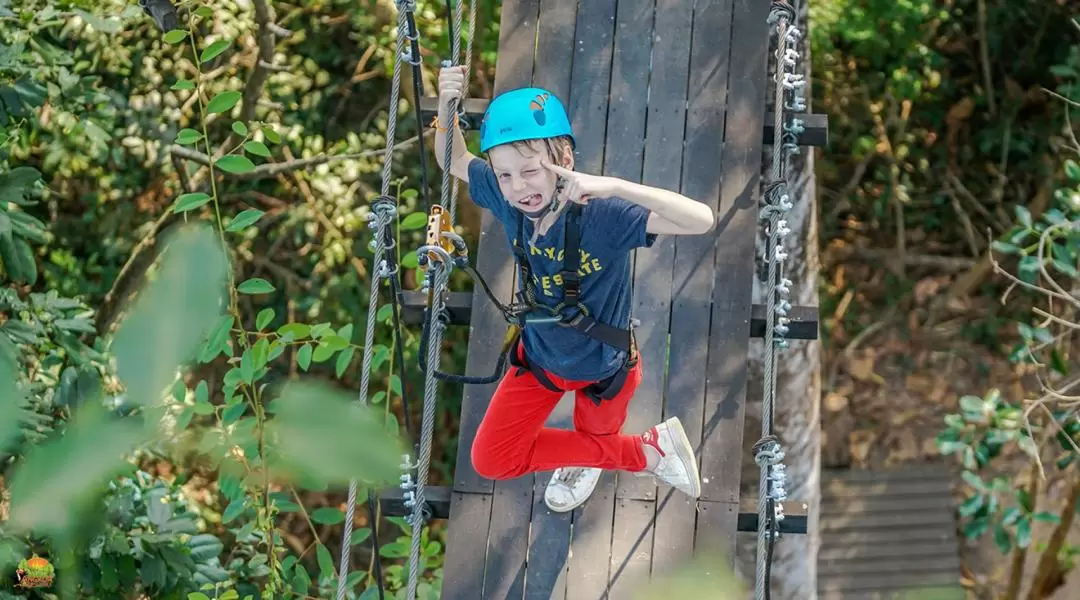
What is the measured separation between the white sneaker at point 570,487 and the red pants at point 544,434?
124mm

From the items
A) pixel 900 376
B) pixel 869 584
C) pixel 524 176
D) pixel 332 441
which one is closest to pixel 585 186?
pixel 524 176

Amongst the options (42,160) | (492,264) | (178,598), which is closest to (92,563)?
(178,598)

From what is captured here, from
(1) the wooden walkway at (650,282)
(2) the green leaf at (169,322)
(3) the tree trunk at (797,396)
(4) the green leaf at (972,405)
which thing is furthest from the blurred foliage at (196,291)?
(4) the green leaf at (972,405)

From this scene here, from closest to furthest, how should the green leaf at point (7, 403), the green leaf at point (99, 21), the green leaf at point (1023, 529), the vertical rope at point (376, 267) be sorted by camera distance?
the green leaf at point (7, 403) → the vertical rope at point (376, 267) → the green leaf at point (99, 21) → the green leaf at point (1023, 529)

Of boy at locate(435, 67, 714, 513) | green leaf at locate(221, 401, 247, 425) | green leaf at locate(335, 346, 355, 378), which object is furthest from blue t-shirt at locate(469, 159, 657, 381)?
green leaf at locate(221, 401, 247, 425)

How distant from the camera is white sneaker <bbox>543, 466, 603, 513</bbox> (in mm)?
3203

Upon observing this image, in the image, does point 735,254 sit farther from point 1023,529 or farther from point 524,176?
point 1023,529

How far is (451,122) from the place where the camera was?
8.96ft

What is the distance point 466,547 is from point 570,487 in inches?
12.3

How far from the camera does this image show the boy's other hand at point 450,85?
2713mm

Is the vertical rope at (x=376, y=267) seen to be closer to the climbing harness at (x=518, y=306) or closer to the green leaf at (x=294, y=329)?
the climbing harness at (x=518, y=306)

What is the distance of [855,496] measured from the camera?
20.5 ft

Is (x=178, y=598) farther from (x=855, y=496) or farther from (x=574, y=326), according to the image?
(x=855, y=496)

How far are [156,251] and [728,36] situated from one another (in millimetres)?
2436
